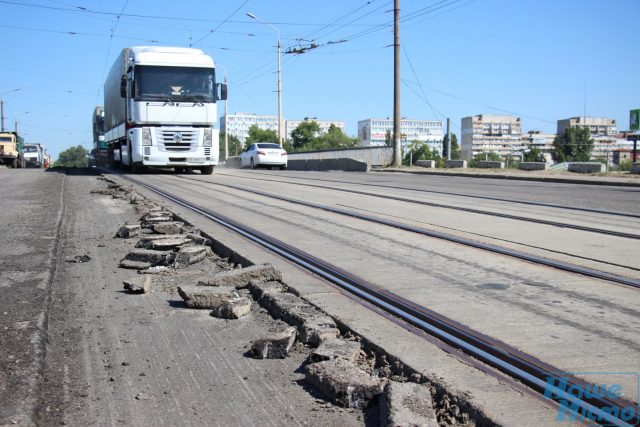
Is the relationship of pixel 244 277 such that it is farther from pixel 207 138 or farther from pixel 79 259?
pixel 207 138

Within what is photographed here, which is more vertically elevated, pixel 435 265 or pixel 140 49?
pixel 140 49

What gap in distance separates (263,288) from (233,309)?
642 millimetres

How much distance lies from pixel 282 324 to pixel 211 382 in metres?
1.08

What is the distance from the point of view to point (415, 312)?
4.51m

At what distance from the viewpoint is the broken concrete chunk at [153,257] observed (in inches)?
256

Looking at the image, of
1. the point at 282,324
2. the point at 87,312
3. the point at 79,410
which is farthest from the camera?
the point at 87,312

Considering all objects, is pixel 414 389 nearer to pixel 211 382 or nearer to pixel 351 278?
pixel 211 382

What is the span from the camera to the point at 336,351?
364 cm

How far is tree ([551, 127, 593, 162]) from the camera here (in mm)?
98812

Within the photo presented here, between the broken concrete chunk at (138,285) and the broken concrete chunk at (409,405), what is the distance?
2880 mm

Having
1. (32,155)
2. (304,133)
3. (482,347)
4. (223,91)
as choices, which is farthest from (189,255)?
(304,133)

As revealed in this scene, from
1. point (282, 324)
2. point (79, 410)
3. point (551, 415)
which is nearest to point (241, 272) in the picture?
point (282, 324)

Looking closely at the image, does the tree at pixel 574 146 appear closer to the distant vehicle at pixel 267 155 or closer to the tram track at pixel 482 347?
the distant vehicle at pixel 267 155

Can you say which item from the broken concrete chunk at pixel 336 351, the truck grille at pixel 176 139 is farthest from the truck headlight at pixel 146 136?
the broken concrete chunk at pixel 336 351
